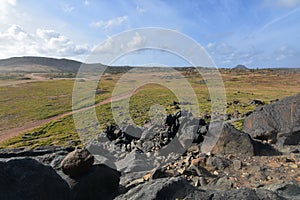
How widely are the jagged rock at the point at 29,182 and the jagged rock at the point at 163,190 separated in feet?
7.60

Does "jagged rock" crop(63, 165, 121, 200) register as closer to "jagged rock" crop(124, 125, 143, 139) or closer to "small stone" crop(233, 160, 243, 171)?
"small stone" crop(233, 160, 243, 171)

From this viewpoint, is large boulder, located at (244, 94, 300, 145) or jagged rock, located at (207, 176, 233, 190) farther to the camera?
large boulder, located at (244, 94, 300, 145)

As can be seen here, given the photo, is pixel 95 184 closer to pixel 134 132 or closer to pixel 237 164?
pixel 237 164

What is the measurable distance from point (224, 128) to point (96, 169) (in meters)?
6.35

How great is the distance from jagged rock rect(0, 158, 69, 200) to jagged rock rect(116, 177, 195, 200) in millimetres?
2315

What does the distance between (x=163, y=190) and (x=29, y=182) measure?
3909 millimetres

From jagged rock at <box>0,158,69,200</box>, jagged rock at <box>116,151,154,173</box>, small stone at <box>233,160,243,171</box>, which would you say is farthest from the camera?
jagged rock at <box>116,151,154,173</box>

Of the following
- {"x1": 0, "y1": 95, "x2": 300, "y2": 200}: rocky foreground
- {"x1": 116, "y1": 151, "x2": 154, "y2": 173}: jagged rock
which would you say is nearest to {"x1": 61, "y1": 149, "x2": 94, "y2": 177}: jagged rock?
{"x1": 0, "y1": 95, "x2": 300, "y2": 200}: rocky foreground

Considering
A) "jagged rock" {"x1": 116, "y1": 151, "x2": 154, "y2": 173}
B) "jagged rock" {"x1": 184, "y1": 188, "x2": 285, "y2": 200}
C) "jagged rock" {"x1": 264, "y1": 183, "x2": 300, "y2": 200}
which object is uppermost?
"jagged rock" {"x1": 184, "y1": 188, "x2": 285, "y2": 200}

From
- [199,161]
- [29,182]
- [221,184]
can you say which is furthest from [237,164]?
[29,182]

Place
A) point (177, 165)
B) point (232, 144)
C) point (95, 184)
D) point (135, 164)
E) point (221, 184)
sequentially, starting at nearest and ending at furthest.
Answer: point (95, 184), point (221, 184), point (177, 165), point (135, 164), point (232, 144)

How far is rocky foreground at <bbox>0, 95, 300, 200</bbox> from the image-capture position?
25.7 ft

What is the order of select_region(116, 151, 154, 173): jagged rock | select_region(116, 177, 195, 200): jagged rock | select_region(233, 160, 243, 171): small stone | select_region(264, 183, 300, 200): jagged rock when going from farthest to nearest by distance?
select_region(116, 151, 154, 173): jagged rock, select_region(233, 160, 243, 171): small stone, select_region(116, 177, 195, 200): jagged rock, select_region(264, 183, 300, 200): jagged rock

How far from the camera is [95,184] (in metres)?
9.58
